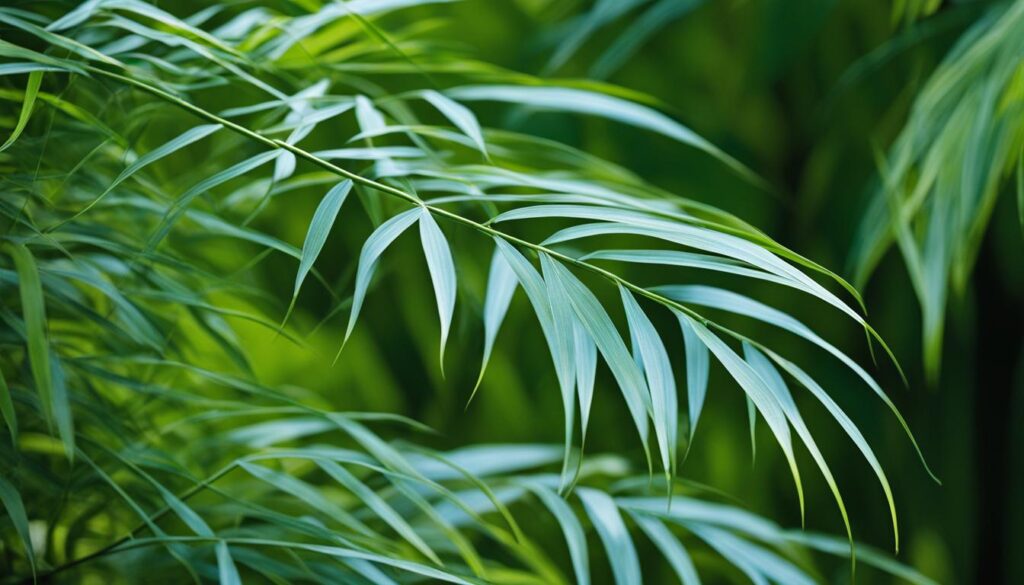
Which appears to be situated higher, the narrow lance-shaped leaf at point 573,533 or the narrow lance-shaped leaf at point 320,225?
the narrow lance-shaped leaf at point 320,225

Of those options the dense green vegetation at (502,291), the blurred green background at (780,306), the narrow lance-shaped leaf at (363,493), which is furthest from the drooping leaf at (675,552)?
the blurred green background at (780,306)

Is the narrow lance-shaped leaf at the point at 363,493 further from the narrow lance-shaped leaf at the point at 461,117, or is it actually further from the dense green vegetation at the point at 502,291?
the narrow lance-shaped leaf at the point at 461,117

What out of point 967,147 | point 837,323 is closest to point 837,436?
point 837,323

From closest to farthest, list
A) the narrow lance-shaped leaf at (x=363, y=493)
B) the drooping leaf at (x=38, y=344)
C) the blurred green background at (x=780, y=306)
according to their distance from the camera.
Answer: the drooping leaf at (x=38, y=344) → the narrow lance-shaped leaf at (x=363, y=493) → the blurred green background at (x=780, y=306)

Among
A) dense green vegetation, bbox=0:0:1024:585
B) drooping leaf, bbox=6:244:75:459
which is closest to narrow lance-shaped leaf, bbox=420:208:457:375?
dense green vegetation, bbox=0:0:1024:585

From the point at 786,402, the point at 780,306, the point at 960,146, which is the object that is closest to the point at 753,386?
the point at 786,402

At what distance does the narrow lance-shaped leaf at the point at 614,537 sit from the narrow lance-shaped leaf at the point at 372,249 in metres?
0.19

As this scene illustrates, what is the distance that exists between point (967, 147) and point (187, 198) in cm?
36

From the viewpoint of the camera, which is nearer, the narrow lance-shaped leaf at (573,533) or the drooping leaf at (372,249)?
the drooping leaf at (372,249)

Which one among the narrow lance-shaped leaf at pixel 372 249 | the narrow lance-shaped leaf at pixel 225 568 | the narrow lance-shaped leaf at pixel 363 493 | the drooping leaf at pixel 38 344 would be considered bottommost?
the narrow lance-shaped leaf at pixel 225 568

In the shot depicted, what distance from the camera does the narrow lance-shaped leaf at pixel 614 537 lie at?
1.31 feet

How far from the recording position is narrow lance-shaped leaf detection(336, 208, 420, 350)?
0.26 m

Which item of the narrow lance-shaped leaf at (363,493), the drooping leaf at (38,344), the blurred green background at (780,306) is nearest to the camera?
the drooping leaf at (38,344)

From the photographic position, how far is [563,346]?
27 centimetres
